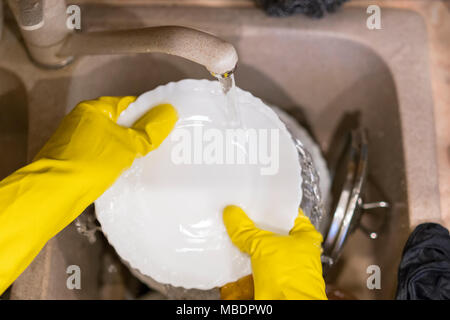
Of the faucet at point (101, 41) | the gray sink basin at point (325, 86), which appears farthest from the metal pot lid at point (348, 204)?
the faucet at point (101, 41)

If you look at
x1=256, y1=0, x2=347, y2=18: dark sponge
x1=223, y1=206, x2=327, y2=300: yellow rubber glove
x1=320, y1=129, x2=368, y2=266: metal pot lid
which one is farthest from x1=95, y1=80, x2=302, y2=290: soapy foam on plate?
x1=256, y1=0, x2=347, y2=18: dark sponge

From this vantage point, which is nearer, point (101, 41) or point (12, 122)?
point (101, 41)

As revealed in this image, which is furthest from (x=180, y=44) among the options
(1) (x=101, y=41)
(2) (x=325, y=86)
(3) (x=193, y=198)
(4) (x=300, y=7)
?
(2) (x=325, y=86)

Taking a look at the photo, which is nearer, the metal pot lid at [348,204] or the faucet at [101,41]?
the faucet at [101,41]

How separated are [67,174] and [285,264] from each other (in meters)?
0.39

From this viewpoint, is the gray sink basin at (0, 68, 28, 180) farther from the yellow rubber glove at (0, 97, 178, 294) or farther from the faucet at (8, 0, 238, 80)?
the yellow rubber glove at (0, 97, 178, 294)

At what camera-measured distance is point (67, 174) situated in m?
0.76

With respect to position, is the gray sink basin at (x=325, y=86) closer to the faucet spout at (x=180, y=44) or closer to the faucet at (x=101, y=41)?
the faucet at (x=101, y=41)

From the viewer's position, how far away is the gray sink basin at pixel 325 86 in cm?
102

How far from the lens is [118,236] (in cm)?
90

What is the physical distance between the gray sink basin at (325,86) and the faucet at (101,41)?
0.07m

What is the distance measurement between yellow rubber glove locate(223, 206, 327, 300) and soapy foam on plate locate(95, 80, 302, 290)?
2.3 inches

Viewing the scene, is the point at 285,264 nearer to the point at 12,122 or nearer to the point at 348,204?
the point at 348,204
